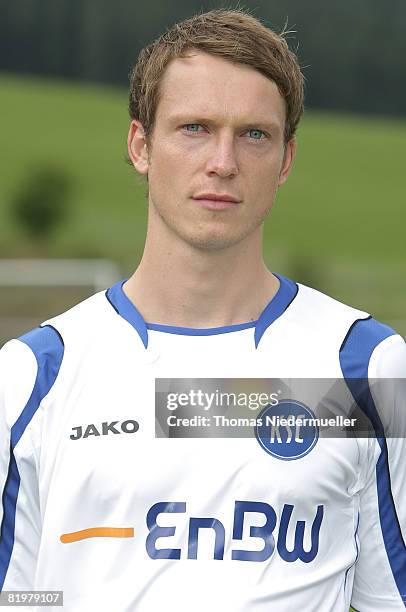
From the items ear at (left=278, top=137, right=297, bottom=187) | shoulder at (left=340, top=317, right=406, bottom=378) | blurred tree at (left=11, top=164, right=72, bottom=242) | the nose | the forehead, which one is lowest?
shoulder at (left=340, top=317, right=406, bottom=378)

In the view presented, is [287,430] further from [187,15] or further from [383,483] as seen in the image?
[187,15]

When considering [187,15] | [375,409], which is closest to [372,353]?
[375,409]

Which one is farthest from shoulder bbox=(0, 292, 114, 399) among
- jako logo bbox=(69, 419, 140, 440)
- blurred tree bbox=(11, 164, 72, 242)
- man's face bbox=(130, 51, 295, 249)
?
blurred tree bbox=(11, 164, 72, 242)

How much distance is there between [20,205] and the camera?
45000mm

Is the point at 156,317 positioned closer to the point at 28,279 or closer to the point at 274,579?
the point at 274,579

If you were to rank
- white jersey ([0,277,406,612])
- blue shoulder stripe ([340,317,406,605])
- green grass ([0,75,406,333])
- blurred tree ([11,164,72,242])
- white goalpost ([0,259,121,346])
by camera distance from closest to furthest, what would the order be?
1. white jersey ([0,277,406,612])
2. blue shoulder stripe ([340,317,406,605])
3. white goalpost ([0,259,121,346])
4. green grass ([0,75,406,333])
5. blurred tree ([11,164,72,242])

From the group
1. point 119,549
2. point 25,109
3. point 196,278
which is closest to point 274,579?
point 119,549

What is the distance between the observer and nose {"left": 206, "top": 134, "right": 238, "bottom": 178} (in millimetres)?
2518

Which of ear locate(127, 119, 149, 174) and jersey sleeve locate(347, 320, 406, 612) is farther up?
ear locate(127, 119, 149, 174)

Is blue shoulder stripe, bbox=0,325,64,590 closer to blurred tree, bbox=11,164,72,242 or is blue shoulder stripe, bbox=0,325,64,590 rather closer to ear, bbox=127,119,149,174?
ear, bbox=127,119,149,174

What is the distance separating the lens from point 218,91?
8.39ft

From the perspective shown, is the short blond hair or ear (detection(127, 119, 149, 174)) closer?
the short blond hair

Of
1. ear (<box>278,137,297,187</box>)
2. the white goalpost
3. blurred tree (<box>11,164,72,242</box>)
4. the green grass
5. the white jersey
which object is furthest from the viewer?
blurred tree (<box>11,164,72,242</box>)

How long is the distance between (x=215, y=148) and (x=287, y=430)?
28.3 inches
